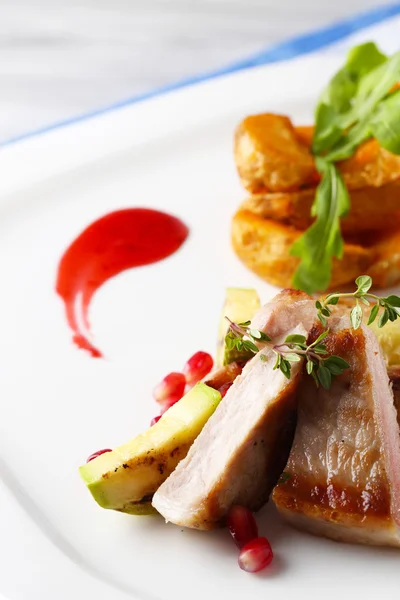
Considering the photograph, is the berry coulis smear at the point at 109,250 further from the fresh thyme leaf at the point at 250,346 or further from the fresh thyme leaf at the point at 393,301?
the fresh thyme leaf at the point at 393,301

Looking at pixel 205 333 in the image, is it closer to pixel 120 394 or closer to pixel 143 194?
pixel 120 394

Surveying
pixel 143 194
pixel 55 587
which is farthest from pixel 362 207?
pixel 55 587

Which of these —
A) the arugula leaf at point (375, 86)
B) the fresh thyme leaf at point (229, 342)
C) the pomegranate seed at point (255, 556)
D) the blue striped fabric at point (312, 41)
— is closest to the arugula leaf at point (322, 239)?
the arugula leaf at point (375, 86)

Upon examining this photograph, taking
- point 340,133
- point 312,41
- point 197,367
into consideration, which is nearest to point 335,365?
point 197,367

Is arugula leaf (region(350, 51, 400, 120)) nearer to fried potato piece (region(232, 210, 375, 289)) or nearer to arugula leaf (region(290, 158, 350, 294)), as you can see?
arugula leaf (region(290, 158, 350, 294))

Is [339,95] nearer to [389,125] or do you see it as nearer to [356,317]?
[389,125]
